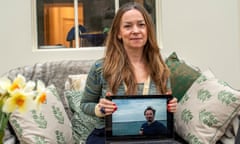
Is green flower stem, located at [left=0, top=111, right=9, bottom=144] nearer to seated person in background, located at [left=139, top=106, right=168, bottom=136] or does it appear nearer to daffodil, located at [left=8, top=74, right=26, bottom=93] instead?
daffodil, located at [left=8, top=74, right=26, bottom=93]

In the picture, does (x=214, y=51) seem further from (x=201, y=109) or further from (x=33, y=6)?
(x=33, y=6)

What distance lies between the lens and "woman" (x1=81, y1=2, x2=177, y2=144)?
176cm

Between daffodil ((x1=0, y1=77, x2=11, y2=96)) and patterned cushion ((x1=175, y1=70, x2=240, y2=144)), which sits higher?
daffodil ((x1=0, y1=77, x2=11, y2=96))

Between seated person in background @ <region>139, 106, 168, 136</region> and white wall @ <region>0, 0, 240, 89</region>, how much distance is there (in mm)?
1159

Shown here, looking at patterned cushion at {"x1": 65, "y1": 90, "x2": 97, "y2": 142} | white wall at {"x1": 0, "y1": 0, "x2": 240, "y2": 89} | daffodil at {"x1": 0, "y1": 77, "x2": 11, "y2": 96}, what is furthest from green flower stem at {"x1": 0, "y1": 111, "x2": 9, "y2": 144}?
white wall at {"x1": 0, "y1": 0, "x2": 240, "y2": 89}

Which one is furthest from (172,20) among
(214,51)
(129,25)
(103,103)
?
(103,103)

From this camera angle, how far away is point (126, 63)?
1.83m

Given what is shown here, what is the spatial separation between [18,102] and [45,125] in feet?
3.63

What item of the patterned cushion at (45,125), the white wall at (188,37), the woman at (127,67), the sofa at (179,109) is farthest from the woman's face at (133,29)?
the white wall at (188,37)

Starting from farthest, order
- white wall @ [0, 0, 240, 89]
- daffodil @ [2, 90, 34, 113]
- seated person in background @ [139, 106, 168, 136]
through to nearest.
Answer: white wall @ [0, 0, 240, 89] < seated person in background @ [139, 106, 168, 136] < daffodil @ [2, 90, 34, 113]

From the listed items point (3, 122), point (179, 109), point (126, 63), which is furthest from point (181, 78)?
point (3, 122)

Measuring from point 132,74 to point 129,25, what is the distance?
9.4 inches

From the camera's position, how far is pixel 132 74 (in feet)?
5.86

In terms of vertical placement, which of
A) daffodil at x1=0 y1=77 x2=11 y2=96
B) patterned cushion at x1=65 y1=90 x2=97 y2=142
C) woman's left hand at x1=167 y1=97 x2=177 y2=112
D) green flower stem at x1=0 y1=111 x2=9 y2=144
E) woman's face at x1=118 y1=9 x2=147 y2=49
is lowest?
patterned cushion at x1=65 y1=90 x2=97 y2=142
